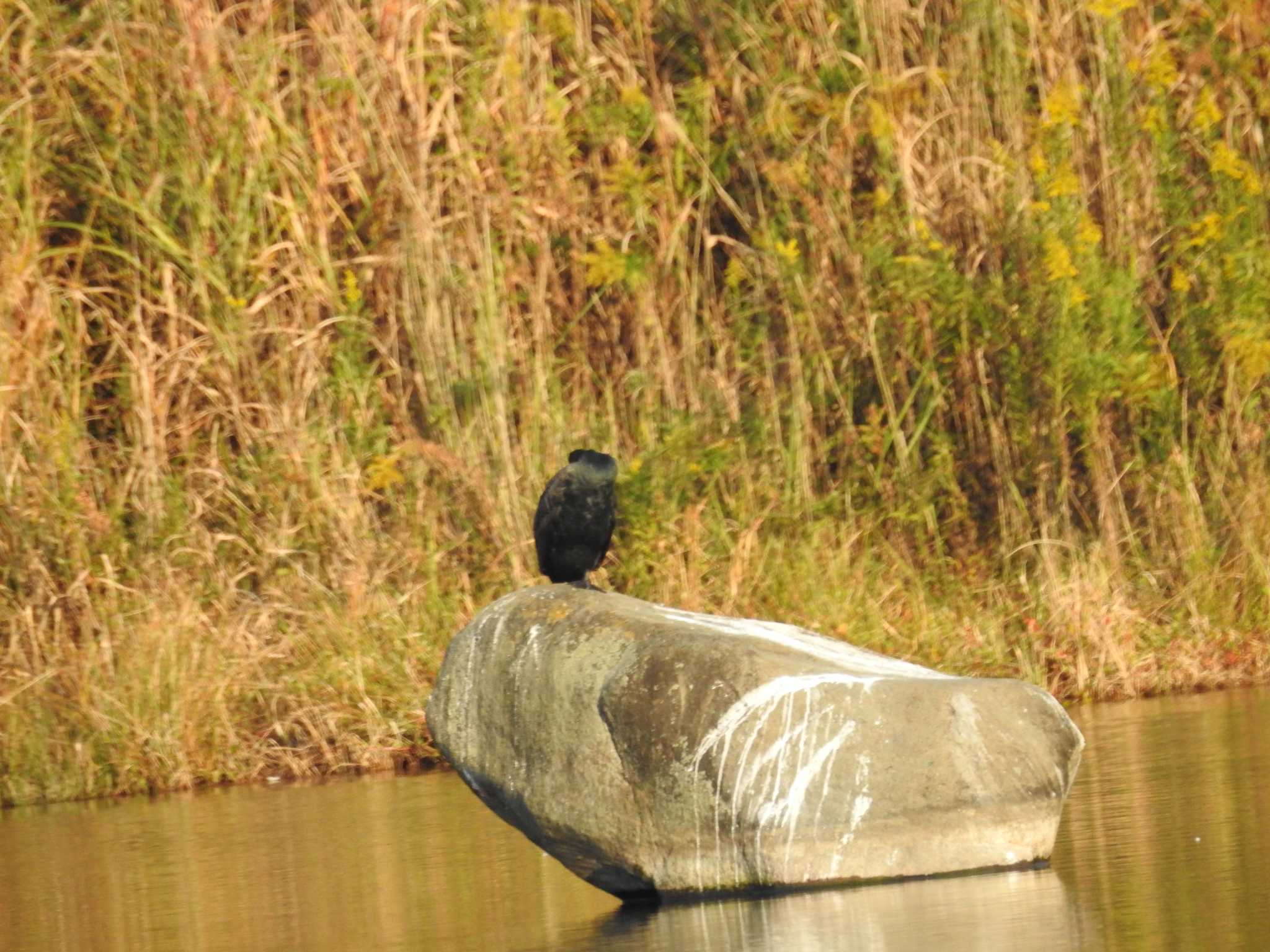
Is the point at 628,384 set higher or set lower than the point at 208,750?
higher

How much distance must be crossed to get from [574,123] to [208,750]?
3.85m

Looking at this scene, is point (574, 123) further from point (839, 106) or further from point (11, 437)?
point (11, 437)

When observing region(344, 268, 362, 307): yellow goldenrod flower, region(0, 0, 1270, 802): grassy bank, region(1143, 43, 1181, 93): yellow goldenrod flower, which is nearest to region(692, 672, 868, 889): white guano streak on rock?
region(0, 0, 1270, 802): grassy bank

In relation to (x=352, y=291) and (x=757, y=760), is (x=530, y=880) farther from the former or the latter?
(x=352, y=291)

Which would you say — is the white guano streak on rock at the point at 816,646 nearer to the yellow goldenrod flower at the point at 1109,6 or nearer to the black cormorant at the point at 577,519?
the black cormorant at the point at 577,519

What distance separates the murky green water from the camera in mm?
4383

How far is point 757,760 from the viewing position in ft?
15.9

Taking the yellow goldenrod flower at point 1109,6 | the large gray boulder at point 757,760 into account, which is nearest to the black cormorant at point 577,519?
the large gray boulder at point 757,760

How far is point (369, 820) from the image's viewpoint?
6.87m

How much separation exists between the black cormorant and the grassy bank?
226 centimetres

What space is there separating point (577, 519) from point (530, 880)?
3.32 feet

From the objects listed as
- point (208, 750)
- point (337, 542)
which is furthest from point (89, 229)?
point (208, 750)

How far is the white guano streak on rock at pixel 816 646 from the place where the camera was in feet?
16.5

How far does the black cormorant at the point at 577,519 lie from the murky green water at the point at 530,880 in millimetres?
853
